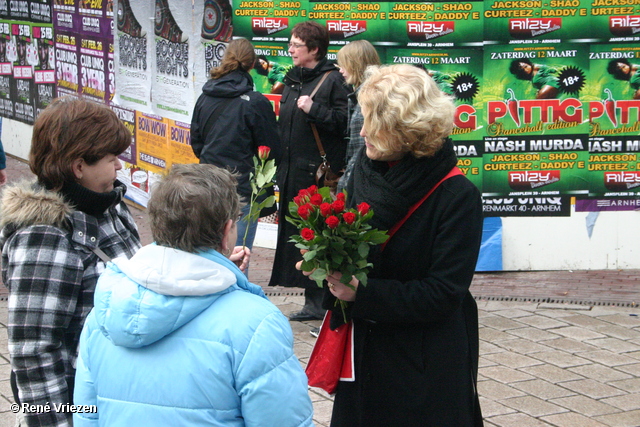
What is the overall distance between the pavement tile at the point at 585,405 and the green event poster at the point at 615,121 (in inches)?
111

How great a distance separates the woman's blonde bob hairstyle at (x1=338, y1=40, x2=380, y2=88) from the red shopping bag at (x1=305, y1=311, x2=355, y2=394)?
3.10 metres

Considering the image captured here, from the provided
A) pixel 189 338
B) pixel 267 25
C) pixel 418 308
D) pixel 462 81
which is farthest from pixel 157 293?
pixel 267 25

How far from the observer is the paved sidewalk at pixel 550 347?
4605 millimetres

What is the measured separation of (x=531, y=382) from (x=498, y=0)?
3.35 metres

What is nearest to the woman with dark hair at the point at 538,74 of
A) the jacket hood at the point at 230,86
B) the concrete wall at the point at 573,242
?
the concrete wall at the point at 573,242

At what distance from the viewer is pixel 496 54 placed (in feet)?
22.7

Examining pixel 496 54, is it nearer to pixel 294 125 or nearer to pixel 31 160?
pixel 294 125

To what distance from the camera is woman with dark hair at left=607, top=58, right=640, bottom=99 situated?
22.6ft

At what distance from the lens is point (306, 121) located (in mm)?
5812

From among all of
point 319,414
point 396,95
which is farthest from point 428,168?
point 319,414

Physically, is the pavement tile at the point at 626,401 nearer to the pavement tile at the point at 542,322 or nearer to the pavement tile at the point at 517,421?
the pavement tile at the point at 517,421

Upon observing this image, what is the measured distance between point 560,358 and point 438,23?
9.95ft

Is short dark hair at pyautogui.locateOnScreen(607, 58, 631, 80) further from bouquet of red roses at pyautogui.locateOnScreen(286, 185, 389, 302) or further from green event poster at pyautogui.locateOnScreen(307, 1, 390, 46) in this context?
bouquet of red roses at pyautogui.locateOnScreen(286, 185, 389, 302)

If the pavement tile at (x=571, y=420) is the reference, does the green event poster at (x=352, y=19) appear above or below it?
above
